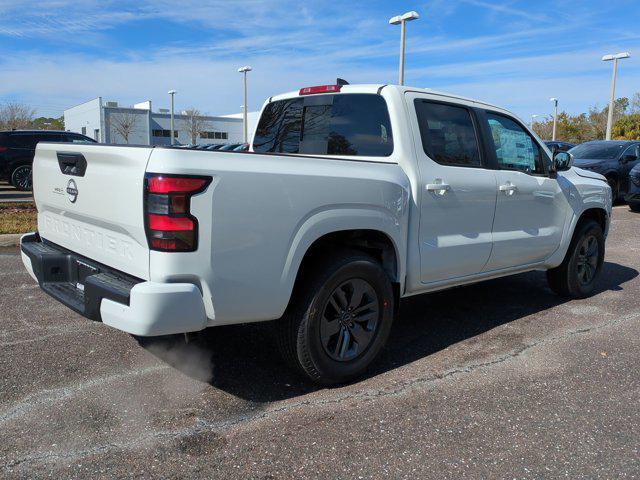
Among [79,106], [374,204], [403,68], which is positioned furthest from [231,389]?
[79,106]

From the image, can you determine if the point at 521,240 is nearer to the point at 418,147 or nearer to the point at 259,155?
the point at 418,147

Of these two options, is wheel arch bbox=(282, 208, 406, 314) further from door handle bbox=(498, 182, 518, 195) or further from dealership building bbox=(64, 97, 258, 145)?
dealership building bbox=(64, 97, 258, 145)

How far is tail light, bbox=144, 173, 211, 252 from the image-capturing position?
268 centimetres

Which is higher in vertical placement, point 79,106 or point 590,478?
point 79,106

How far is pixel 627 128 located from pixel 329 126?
48.1 m

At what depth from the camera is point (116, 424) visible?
9.90 feet

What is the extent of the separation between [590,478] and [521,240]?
8.07 feet

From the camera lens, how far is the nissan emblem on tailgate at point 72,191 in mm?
3330

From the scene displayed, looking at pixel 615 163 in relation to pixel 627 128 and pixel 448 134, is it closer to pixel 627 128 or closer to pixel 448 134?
pixel 448 134

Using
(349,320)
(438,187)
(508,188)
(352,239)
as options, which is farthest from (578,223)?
(349,320)

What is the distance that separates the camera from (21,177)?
576 inches

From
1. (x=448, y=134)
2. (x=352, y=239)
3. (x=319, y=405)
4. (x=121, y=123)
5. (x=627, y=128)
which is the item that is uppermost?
(x=121, y=123)

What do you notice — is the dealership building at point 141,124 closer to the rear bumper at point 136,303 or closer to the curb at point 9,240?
the curb at point 9,240

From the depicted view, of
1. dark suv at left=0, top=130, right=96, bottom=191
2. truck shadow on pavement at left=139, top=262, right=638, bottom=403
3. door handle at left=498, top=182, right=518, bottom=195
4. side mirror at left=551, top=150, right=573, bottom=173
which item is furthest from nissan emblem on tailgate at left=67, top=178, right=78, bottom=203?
dark suv at left=0, top=130, right=96, bottom=191
